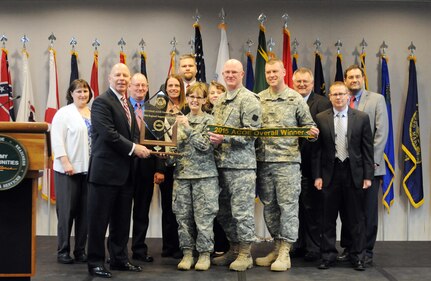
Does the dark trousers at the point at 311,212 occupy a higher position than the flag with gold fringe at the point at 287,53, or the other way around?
the flag with gold fringe at the point at 287,53

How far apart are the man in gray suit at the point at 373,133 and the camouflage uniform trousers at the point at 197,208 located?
121cm

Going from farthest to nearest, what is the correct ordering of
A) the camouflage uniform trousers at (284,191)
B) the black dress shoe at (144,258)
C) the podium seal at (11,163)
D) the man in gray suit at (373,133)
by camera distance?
the black dress shoe at (144,258) < the man in gray suit at (373,133) < the camouflage uniform trousers at (284,191) < the podium seal at (11,163)

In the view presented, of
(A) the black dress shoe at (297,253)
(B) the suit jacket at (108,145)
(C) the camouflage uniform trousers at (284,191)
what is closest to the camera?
(B) the suit jacket at (108,145)

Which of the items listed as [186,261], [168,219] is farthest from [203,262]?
[168,219]

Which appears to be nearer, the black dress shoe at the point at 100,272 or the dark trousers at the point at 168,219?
the black dress shoe at the point at 100,272

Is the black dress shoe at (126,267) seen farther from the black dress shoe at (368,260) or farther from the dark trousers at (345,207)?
the black dress shoe at (368,260)

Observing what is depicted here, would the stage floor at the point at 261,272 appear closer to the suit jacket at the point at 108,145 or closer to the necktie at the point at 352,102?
the suit jacket at the point at 108,145

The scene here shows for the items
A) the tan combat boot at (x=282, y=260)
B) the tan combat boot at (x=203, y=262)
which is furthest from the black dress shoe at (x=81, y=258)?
the tan combat boot at (x=282, y=260)

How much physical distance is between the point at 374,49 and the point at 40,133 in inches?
170

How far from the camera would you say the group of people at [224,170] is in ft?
13.0

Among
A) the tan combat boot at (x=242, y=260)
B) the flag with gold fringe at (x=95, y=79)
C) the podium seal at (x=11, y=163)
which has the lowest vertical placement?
the tan combat boot at (x=242, y=260)

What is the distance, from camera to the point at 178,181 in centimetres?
417

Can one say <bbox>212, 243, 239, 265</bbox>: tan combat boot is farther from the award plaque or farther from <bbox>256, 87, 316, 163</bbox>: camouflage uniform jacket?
the award plaque

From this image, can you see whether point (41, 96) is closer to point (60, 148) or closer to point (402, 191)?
point (60, 148)
